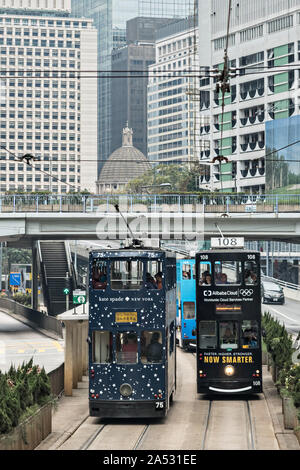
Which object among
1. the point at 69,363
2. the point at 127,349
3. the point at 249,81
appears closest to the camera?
the point at 127,349

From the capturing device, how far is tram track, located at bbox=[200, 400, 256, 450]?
23.0 m

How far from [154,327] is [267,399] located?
7220 mm

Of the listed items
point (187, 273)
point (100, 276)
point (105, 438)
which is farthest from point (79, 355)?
point (187, 273)

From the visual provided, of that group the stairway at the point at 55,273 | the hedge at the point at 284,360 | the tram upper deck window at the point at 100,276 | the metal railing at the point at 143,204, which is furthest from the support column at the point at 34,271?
the tram upper deck window at the point at 100,276

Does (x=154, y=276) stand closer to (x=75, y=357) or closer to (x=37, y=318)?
(x=75, y=357)

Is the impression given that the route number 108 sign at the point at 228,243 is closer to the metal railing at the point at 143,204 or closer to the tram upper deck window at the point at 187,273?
the tram upper deck window at the point at 187,273

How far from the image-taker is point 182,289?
47.0 m

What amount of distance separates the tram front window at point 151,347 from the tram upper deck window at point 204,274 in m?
4.56

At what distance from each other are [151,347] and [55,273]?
2236 inches

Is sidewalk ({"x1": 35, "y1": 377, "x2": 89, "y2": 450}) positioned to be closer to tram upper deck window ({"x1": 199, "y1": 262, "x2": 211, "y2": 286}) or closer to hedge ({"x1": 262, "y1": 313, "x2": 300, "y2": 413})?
tram upper deck window ({"x1": 199, "y1": 262, "x2": 211, "y2": 286})

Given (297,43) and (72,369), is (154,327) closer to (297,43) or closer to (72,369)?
(72,369)

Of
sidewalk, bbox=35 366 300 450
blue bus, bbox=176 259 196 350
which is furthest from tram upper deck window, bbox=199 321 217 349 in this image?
blue bus, bbox=176 259 196 350

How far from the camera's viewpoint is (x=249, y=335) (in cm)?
3039

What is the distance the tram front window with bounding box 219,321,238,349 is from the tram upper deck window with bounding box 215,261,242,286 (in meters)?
1.44
